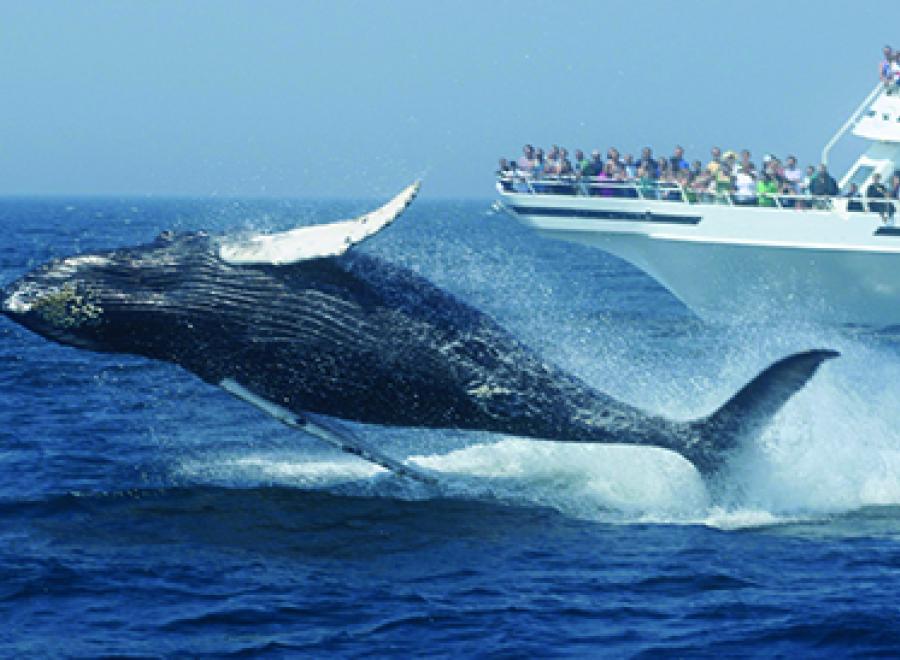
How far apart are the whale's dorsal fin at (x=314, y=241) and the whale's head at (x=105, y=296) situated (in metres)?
0.46

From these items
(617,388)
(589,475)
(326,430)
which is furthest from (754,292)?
(326,430)

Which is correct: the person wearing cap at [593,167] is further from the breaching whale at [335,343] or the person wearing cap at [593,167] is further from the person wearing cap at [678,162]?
the breaching whale at [335,343]

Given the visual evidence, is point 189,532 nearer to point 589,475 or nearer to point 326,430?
point 326,430

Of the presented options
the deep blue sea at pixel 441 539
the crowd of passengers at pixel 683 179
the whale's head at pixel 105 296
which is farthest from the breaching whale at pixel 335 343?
the crowd of passengers at pixel 683 179

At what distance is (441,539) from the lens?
1124cm

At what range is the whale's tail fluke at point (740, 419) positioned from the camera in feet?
38.1

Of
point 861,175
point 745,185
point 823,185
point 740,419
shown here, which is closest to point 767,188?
point 745,185

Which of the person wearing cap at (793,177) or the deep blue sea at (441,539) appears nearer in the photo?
the deep blue sea at (441,539)

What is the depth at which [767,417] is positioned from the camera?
11.8 m

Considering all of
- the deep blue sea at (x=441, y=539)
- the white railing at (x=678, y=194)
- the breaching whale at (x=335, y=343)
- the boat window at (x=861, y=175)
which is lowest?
the deep blue sea at (x=441, y=539)

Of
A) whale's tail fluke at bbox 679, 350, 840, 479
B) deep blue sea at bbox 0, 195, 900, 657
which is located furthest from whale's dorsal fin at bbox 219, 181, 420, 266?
whale's tail fluke at bbox 679, 350, 840, 479

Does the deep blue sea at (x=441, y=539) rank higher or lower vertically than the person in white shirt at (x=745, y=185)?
lower

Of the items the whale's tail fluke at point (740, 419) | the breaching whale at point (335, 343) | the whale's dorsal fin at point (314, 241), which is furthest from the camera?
the whale's tail fluke at point (740, 419)

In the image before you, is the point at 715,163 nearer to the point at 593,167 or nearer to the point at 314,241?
the point at 593,167
